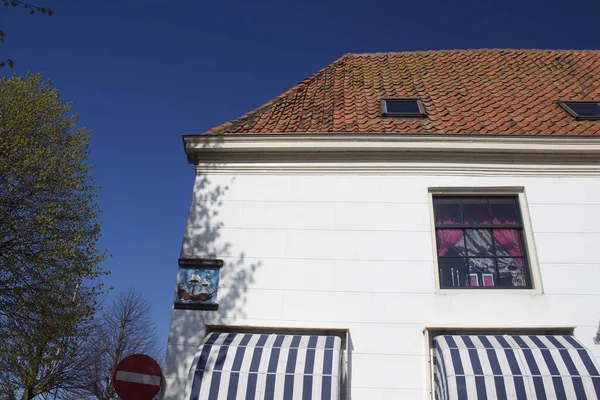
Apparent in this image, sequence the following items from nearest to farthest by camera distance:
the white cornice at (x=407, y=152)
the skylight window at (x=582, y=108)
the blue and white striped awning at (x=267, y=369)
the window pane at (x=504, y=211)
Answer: the blue and white striped awning at (x=267, y=369) < the window pane at (x=504, y=211) < the white cornice at (x=407, y=152) < the skylight window at (x=582, y=108)

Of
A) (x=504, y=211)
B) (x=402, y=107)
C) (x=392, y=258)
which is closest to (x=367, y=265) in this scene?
(x=392, y=258)

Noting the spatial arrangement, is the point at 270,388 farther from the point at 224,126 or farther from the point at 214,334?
the point at 224,126

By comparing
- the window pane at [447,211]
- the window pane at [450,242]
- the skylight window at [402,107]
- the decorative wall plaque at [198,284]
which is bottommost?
the decorative wall plaque at [198,284]

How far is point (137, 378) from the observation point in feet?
16.8

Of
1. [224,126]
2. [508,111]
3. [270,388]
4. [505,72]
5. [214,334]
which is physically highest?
[505,72]

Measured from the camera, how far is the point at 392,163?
7645 millimetres

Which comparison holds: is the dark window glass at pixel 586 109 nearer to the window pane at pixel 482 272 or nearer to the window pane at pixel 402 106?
the window pane at pixel 402 106

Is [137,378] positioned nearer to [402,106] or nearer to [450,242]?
[450,242]

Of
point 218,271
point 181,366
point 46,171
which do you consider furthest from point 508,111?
point 46,171

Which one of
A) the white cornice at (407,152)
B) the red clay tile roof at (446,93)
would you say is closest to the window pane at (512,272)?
the white cornice at (407,152)

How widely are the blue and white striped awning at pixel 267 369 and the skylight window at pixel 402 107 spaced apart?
4878 millimetres

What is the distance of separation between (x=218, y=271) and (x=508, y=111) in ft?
22.3

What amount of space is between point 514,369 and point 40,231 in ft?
38.9

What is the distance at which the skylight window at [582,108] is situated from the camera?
8.48 m
